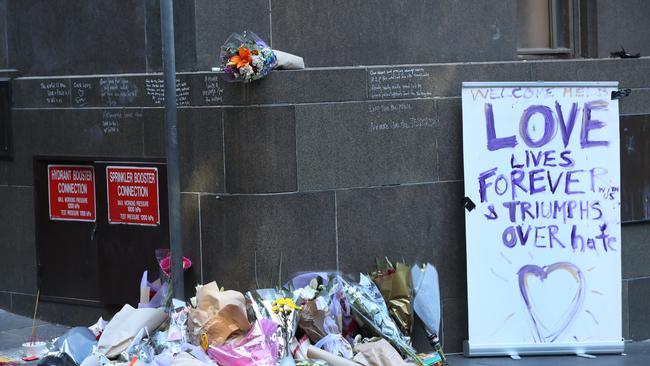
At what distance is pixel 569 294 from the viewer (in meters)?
8.68

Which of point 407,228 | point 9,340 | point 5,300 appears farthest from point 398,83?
point 5,300

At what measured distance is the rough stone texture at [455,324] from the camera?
872 cm

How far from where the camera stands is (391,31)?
891 cm

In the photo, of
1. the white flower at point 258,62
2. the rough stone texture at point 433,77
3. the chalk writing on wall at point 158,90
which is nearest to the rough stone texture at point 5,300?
the chalk writing on wall at point 158,90

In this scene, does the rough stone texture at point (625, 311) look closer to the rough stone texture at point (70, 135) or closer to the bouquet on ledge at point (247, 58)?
the bouquet on ledge at point (247, 58)

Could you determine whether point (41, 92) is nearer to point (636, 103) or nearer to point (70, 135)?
point (70, 135)

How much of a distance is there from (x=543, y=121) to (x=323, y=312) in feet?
8.08

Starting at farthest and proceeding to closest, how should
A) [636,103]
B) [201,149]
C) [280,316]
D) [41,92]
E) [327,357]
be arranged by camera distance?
[41,92] → [636,103] → [201,149] → [280,316] → [327,357]

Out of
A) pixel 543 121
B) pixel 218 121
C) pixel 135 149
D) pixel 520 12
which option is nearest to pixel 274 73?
pixel 218 121

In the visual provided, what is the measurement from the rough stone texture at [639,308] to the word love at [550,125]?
1395 millimetres

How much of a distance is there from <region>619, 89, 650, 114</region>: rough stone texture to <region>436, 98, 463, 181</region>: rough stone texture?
150 cm

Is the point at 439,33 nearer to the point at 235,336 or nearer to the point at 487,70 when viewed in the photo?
the point at 487,70

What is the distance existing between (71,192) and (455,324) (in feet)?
11.8

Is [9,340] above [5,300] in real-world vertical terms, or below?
below
